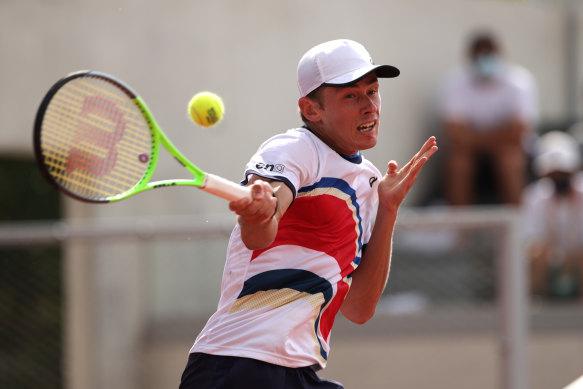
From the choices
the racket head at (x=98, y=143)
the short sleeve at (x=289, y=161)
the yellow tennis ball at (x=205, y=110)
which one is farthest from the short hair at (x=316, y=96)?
the racket head at (x=98, y=143)

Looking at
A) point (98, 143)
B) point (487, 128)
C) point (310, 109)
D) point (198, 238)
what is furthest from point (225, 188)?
point (487, 128)

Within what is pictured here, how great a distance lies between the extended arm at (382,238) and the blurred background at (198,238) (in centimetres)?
298

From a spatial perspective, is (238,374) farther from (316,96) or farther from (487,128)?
(487,128)

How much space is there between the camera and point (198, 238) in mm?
6645

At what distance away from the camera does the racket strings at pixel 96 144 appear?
329 centimetres

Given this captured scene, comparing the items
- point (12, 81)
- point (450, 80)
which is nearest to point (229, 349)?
point (12, 81)

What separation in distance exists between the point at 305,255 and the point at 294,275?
74mm

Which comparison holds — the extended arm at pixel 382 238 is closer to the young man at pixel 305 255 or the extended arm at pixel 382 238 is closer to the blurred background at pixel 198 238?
the young man at pixel 305 255

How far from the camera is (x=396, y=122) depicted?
9883 millimetres

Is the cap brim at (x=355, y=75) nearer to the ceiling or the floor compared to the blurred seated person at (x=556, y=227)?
nearer to the ceiling

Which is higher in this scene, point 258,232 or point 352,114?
point 352,114

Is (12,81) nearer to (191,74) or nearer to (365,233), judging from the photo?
(191,74)

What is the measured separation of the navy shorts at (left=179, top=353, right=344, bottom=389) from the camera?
313 cm

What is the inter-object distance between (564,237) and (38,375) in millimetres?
4246
